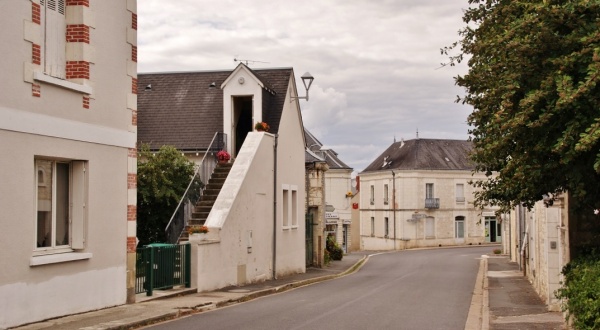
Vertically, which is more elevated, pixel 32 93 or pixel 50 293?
pixel 32 93

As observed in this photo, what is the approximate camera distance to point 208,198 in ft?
81.1

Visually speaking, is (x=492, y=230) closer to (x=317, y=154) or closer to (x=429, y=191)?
(x=429, y=191)

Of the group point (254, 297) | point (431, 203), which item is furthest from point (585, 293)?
point (431, 203)

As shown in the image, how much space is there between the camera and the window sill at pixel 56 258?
1302cm

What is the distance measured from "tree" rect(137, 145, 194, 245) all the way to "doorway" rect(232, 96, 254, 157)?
401cm

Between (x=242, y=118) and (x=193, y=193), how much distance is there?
20.9ft

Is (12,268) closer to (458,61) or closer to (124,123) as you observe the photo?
(124,123)

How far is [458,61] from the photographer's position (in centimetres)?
1527

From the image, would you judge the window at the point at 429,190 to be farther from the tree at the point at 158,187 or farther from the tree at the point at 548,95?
the tree at the point at 548,95

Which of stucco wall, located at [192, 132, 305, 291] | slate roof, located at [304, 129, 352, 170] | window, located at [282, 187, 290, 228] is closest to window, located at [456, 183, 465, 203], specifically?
slate roof, located at [304, 129, 352, 170]

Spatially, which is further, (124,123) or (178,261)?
(178,261)

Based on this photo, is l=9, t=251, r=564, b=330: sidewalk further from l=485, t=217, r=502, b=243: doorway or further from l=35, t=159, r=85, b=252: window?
l=485, t=217, r=502, b=243: doorway

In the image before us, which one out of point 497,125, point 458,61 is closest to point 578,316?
point 497,125

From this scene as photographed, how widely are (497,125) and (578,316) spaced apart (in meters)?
2.86
